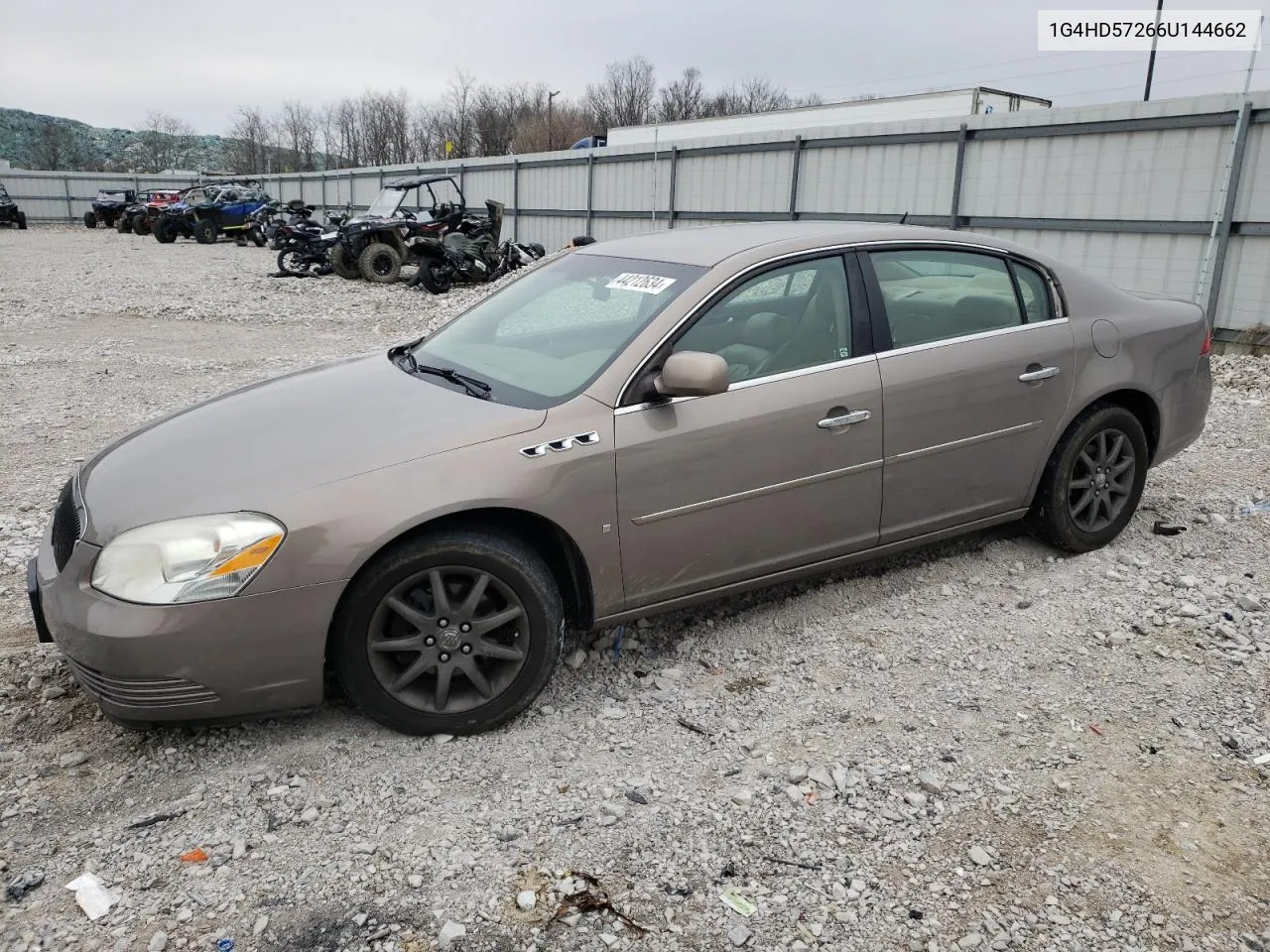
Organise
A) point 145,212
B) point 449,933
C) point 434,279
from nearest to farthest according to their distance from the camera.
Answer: point 449,933 < point 434,279 < point 145,212

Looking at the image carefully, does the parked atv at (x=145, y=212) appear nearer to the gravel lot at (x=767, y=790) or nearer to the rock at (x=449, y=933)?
the gravel lot at (x=767, y=790)

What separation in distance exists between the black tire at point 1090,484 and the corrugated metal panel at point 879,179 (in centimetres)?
832

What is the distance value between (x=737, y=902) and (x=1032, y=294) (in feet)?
9.80

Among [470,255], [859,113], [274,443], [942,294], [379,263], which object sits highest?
[859,113]

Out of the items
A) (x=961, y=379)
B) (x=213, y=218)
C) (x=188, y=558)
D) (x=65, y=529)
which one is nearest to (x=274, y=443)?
(x=188, y=558)

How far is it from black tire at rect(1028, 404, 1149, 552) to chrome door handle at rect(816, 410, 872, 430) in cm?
119

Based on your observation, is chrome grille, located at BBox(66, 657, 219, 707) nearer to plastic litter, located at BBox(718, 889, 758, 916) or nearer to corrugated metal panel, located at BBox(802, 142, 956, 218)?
plastic litter, located at BBox(718, 889, 758, 916)

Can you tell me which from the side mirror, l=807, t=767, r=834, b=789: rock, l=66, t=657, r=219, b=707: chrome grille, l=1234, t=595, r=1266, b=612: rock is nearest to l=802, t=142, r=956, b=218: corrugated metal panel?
l=1234, t=595, r=1266, b=612: rock

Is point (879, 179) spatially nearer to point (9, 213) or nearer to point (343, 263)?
point (343, 263)

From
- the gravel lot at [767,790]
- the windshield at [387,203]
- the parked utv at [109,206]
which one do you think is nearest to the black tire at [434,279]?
the windshield at [387,203]

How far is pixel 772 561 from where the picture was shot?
356 cm

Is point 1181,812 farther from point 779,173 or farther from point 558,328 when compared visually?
point 779,173

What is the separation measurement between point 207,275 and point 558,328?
18.7 m

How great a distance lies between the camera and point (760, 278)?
11.8 feet
